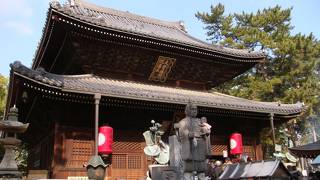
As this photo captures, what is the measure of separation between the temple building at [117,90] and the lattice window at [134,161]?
0.14 feet

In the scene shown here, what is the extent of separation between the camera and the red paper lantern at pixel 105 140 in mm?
13656

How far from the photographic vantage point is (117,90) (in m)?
13.4

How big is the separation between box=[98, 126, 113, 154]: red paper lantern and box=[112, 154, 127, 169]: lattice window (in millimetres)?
845

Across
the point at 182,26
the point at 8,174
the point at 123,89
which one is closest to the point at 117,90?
the point at 123,89

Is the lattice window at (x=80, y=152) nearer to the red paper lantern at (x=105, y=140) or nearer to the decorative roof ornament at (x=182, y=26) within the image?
the red paper lantern at (x=105, y=140)

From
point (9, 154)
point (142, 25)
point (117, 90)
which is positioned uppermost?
point (142, 25)

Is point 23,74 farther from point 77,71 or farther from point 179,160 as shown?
point 179,160

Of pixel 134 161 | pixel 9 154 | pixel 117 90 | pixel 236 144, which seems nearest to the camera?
pixel 9 154

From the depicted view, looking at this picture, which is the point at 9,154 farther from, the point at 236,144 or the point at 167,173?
the point at 236,144

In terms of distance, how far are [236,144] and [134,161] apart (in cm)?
521

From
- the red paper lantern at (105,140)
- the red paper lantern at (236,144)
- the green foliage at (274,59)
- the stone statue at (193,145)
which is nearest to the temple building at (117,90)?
the red paper lantern at (236,144)

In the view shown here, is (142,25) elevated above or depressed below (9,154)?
above

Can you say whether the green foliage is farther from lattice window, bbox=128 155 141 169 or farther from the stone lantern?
the stone lantern

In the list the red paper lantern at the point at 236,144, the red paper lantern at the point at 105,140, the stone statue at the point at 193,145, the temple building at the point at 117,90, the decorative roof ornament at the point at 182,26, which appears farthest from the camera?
the decorative roof ornament at the point at 182,26
